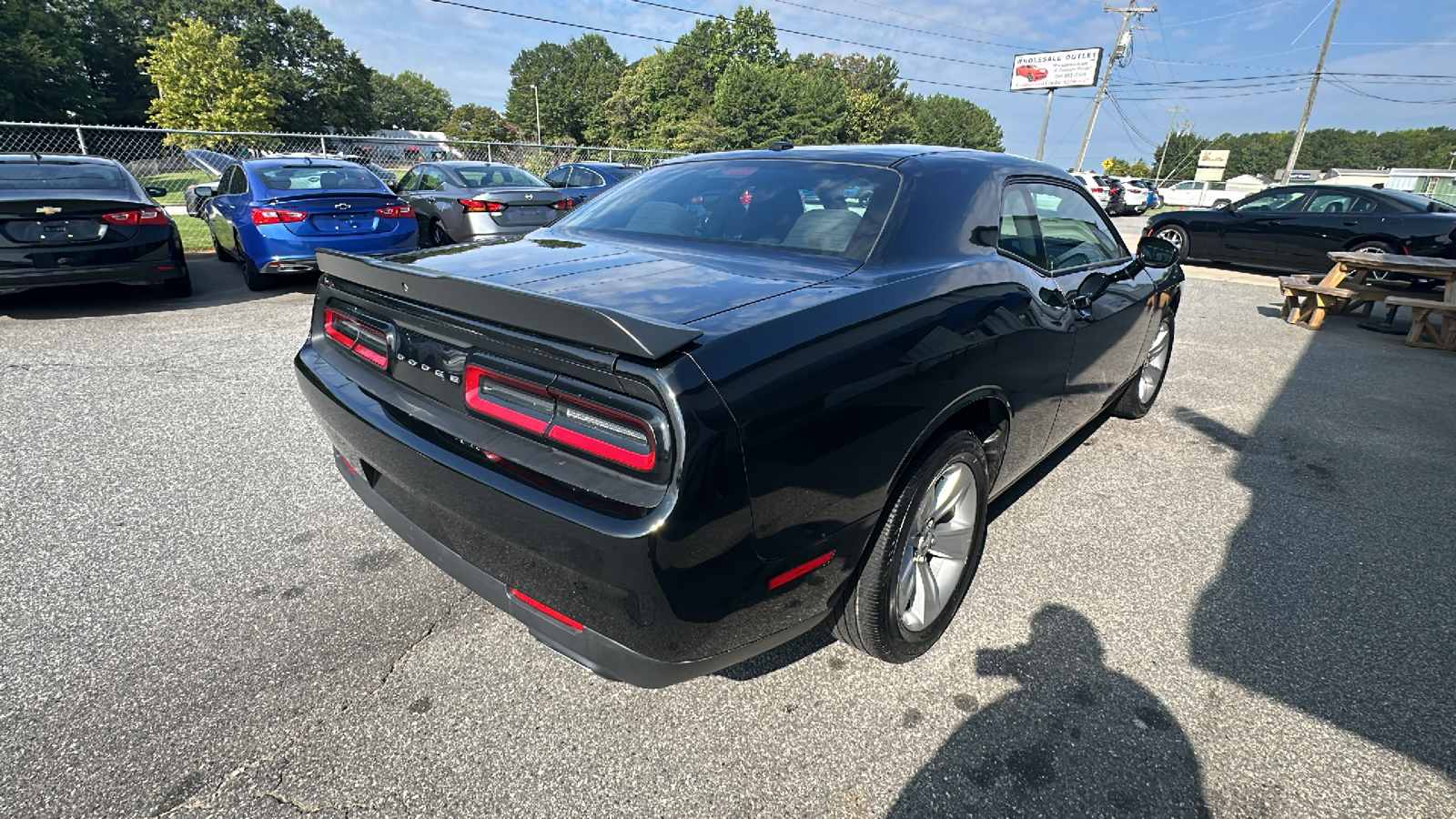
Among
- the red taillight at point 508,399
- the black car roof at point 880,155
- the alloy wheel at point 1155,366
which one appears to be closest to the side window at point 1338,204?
the alloy wheel at point 1155,366

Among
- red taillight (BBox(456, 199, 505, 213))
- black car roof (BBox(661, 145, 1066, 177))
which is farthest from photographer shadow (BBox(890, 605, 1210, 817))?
red taillight (BBox(456, 199, 505, 213))

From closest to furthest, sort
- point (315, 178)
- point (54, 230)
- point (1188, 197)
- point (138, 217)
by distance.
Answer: point (54, 230) < point (138, 217) < point (315, 178) < point (1188, 197)

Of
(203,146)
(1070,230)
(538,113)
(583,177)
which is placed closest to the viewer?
(1070,230)

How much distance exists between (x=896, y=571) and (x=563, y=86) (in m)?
117

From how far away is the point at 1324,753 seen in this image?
189 centimetres

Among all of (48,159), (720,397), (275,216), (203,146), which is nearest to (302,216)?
(275,216)

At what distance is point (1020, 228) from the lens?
2.70 meters

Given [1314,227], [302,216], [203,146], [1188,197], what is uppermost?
[1188,197]

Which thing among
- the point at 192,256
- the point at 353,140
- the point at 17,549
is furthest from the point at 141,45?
the point at 17,549

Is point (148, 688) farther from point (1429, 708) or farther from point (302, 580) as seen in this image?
point (1429, 708)

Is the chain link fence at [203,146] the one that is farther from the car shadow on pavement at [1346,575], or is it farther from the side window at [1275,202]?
the side window at [1275,202]

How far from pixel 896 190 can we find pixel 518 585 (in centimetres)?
170

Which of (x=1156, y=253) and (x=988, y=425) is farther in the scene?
(x=1156, y=253)

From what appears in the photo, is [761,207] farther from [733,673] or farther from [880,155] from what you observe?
[733,673]
